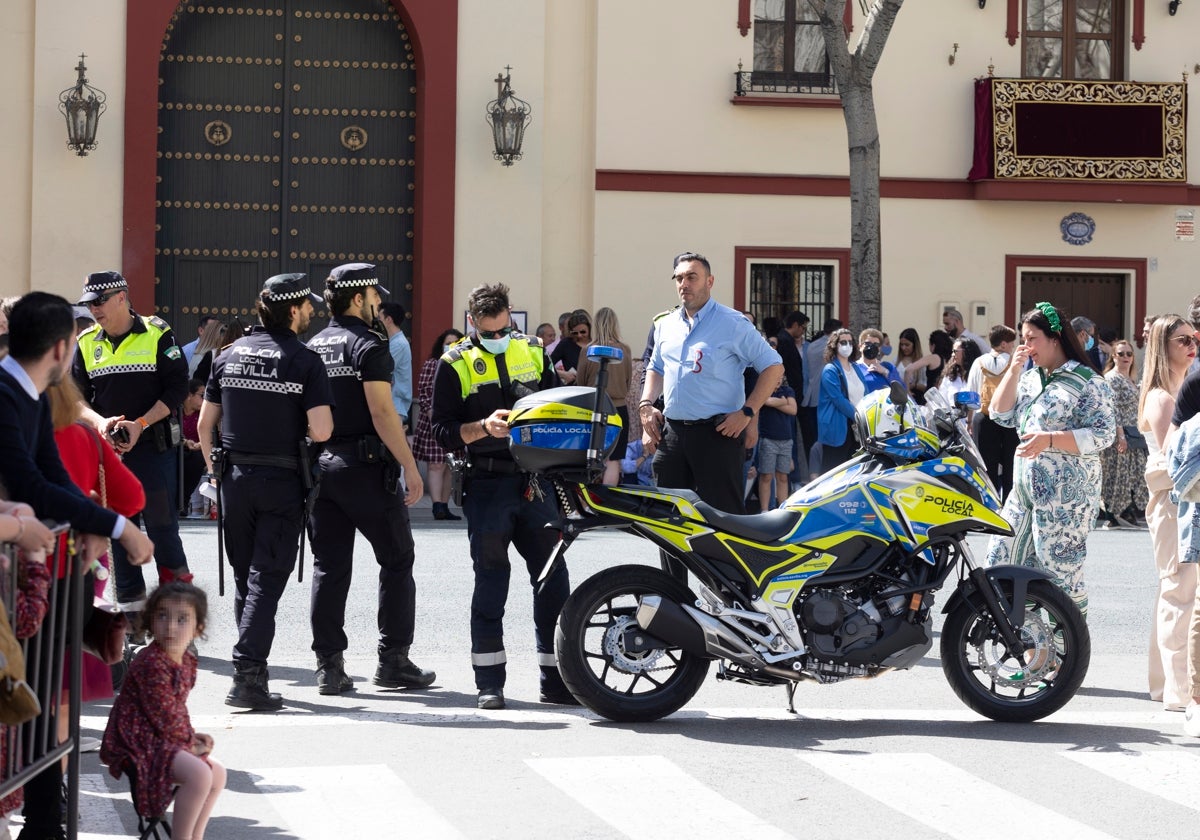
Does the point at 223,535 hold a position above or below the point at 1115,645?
above

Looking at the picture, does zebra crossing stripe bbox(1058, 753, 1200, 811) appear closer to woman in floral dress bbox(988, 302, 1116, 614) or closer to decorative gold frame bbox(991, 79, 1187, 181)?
woman in floral dress bbox(988, 302, 1116, 614)

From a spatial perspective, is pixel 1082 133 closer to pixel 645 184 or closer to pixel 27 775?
pixel 645 184

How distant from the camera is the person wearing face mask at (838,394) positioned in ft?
56.0

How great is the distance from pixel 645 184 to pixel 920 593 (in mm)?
13886

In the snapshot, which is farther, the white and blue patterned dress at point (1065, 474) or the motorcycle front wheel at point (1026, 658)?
the white and blue patterned dress at point (1065, 474)

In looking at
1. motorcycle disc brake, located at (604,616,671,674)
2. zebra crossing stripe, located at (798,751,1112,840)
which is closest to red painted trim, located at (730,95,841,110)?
motorcycle disc brake, located at (604,616,671,674)

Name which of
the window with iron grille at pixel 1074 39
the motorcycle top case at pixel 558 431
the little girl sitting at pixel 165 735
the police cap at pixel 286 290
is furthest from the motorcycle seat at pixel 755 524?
the window with iron grille at pixel 1074 39

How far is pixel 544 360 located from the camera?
891cm

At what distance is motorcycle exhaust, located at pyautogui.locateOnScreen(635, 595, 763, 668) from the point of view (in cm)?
785

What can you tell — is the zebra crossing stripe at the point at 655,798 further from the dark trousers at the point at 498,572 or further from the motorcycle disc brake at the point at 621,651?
the dark trousers at the point at 498,572

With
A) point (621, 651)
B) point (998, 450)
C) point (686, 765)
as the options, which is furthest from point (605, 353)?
point (998, 450)

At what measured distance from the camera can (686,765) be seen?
7184 millimetres

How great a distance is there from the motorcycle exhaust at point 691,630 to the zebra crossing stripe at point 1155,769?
137cm

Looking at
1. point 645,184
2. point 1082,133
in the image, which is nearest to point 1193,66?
point 1082,133
